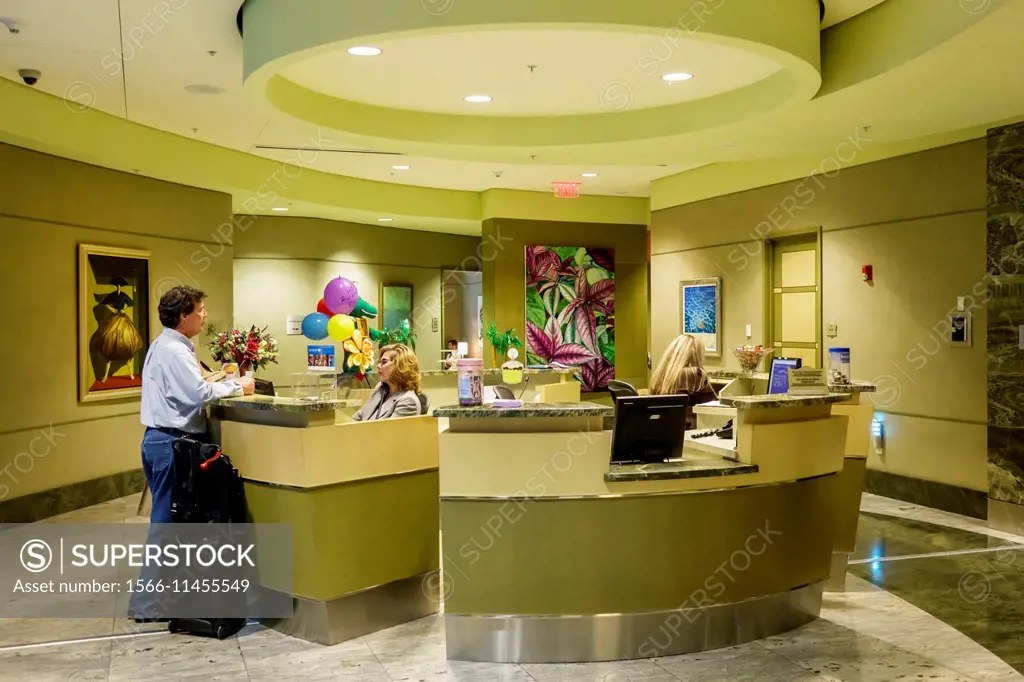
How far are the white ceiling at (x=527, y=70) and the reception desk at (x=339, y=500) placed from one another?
2193 mm

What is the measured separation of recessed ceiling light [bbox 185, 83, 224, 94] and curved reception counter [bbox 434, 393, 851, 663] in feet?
13.0

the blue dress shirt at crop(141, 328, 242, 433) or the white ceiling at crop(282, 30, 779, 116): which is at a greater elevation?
the white ceiling at crop(282, 30, 779, 116)

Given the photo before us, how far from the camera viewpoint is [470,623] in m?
3.92

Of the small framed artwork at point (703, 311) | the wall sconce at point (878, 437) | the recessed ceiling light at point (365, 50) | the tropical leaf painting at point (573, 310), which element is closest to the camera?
the recessed ceiling light at point (365, 50)

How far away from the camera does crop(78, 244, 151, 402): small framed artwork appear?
7480 mm

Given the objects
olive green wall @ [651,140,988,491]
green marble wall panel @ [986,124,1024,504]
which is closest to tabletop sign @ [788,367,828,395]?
green marble wall panel @ [986,124,1024,504]

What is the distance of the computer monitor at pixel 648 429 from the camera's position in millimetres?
3854

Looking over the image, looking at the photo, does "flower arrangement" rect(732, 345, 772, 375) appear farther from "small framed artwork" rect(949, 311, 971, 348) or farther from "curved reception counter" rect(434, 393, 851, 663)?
"curved reception counter" rect(434, 393, 851, 663)

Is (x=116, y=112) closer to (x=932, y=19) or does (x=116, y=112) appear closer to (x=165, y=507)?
(x=165, y=507)

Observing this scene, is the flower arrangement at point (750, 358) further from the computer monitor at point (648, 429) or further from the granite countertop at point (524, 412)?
the granite countertop at point (524, 412)

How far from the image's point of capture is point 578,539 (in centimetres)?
388

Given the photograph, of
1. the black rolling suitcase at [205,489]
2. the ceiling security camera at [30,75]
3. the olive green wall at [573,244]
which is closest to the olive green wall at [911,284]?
the olive green wall at [573,244]

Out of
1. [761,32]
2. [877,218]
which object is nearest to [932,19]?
[761,32]

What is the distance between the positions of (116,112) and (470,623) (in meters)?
5.60
